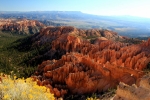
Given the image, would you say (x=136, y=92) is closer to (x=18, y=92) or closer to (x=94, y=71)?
(x=18, y=92)

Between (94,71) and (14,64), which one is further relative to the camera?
(14,64)

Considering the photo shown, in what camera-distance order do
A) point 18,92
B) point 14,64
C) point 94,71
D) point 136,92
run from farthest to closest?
point 14,64, point 94,71, point 136,92, point 18,92

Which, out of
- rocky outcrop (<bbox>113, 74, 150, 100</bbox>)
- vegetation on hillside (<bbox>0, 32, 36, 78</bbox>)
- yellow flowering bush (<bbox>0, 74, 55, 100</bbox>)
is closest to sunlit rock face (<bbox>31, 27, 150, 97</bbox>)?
vegetation on hillside (<bbox>0, 32, 36, 78</bbox>)

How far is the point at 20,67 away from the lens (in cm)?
7131

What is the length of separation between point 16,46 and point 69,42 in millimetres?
35520

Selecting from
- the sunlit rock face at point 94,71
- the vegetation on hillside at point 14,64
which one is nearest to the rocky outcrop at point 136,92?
the sunlit rock face at point 94,71

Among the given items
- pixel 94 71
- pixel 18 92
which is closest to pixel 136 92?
pixel 18 92

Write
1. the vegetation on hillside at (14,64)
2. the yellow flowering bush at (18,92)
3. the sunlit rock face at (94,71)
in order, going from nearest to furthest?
the yellow flowering bush at (18,92)
the sunlit rock face at (94,71)
the vegetation on hillside at (14,64)

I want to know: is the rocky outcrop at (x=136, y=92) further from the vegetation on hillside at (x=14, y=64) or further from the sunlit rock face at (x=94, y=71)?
the vegetation on hillside at (x=14, y=64)

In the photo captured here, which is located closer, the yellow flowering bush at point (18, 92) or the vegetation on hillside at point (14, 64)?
the yellow flowering bush at point (18, 92)

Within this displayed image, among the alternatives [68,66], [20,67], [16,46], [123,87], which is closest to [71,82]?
[68,66]

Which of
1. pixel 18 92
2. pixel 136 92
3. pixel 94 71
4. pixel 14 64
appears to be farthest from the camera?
pixel 14 64

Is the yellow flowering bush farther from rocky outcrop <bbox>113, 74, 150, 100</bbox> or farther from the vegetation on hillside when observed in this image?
the vegetation on hillside

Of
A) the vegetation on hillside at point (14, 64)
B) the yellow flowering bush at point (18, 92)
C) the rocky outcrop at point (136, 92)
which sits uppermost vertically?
the yellow flowering bush at point (18, 92)
